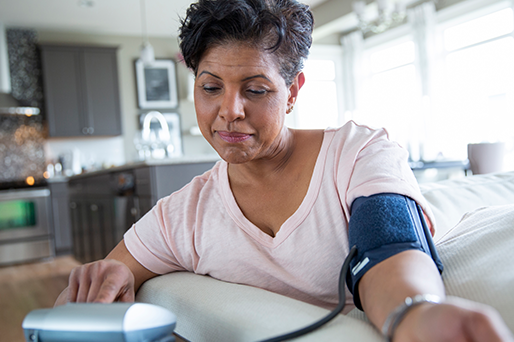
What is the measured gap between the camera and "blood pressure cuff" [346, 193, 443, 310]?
1.87 feet

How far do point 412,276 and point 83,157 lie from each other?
6105 millimetres

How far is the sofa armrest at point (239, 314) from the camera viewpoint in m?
0.50

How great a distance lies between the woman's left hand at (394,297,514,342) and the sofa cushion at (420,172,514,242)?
73 cm

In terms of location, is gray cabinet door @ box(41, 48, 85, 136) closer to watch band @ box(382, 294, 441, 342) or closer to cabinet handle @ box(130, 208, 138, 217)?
cabinet handle @ box(130, 208, 138, 217)

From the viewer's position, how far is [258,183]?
92cm

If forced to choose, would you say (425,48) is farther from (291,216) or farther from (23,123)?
(291,216)

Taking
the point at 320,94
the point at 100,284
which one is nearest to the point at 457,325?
the point at 100,284

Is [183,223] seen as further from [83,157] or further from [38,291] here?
[83,157]

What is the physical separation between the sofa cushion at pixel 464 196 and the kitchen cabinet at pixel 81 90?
5.31 meters

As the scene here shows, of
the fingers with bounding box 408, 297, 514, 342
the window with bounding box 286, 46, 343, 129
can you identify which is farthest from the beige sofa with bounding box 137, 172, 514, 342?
the window with bounding box 286, 46, 343, 129

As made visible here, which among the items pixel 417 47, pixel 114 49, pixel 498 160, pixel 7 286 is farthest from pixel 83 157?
pixel 498 160

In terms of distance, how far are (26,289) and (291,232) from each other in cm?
362

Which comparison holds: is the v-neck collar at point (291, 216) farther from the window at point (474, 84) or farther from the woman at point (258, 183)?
the window at point (474, 84)

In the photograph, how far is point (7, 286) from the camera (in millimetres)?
3811
